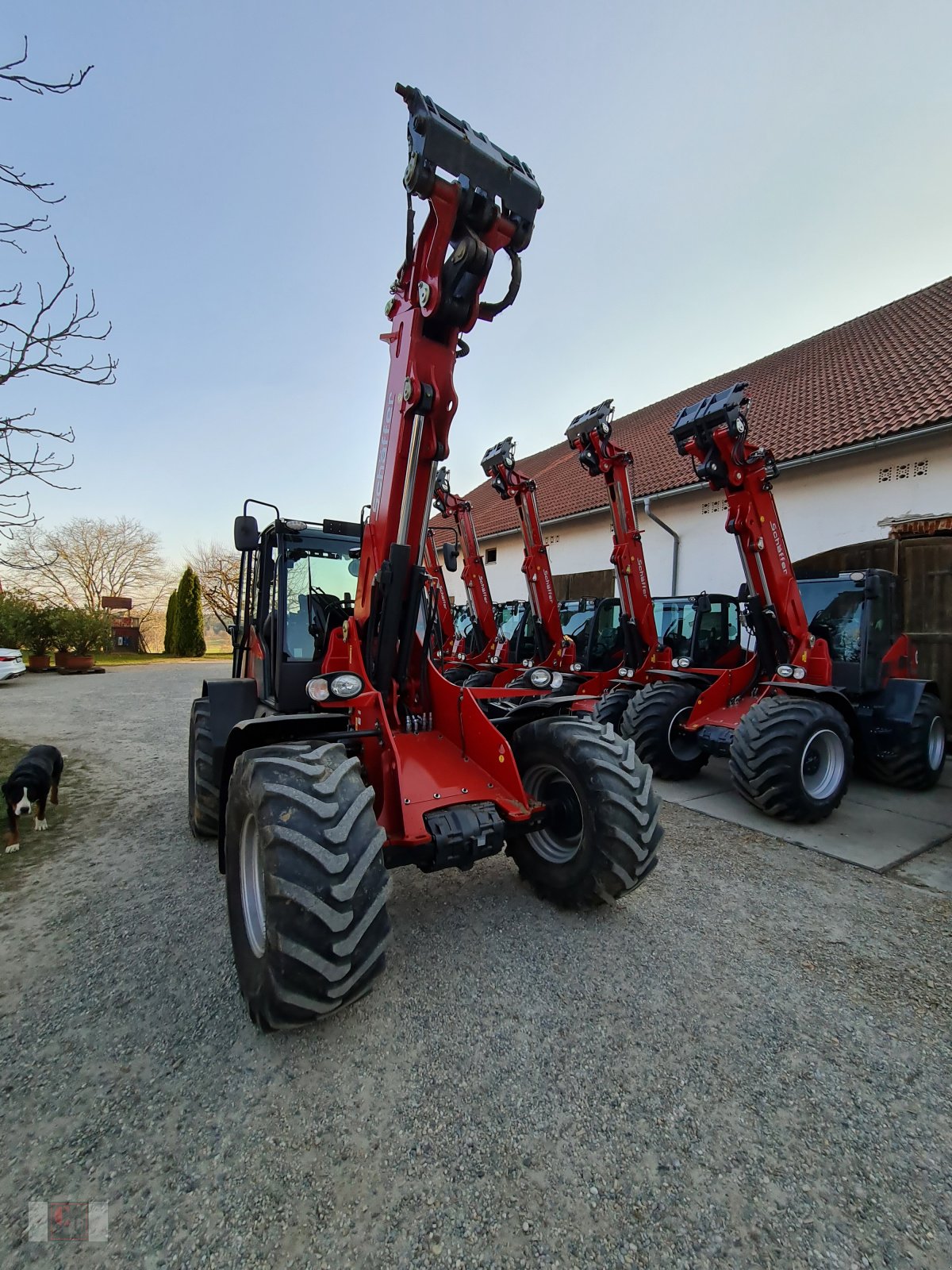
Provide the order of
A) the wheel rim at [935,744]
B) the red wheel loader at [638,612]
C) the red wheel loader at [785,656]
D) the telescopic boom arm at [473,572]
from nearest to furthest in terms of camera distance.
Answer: the red wheel loader at [785,656] < the wheel rim at [935,744] < the red wheel loader at [638,612] < the telescopic boom arm at [473,572]

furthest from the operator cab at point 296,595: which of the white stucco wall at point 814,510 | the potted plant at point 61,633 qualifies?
the potted plant at point 61,633

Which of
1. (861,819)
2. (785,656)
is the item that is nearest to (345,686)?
(861,819)

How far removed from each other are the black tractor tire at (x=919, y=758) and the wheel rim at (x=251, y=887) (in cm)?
625

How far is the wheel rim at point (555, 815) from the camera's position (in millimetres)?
3288

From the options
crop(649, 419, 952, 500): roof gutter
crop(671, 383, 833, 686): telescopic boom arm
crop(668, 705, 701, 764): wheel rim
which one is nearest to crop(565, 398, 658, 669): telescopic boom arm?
crop(668, 705, 701, 764): wheel rim

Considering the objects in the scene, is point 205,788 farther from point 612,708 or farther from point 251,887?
point 612,708

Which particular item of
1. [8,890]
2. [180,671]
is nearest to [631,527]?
[8,890]

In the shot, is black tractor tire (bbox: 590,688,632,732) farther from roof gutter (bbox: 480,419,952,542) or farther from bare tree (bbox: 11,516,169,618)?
bare tree (bbox: 11,516,169,618)

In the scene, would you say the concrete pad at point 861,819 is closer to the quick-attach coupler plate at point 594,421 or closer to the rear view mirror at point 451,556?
the rear view mirror at point 451,556

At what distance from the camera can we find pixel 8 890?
3672mm

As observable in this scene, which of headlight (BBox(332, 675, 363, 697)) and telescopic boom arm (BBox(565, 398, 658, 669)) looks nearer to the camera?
headlight (BBox(332, 675, 363, 697))

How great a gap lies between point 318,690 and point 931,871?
4.39 m

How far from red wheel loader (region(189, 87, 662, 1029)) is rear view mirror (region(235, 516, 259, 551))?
12 mm

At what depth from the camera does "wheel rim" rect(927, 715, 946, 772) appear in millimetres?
5982
